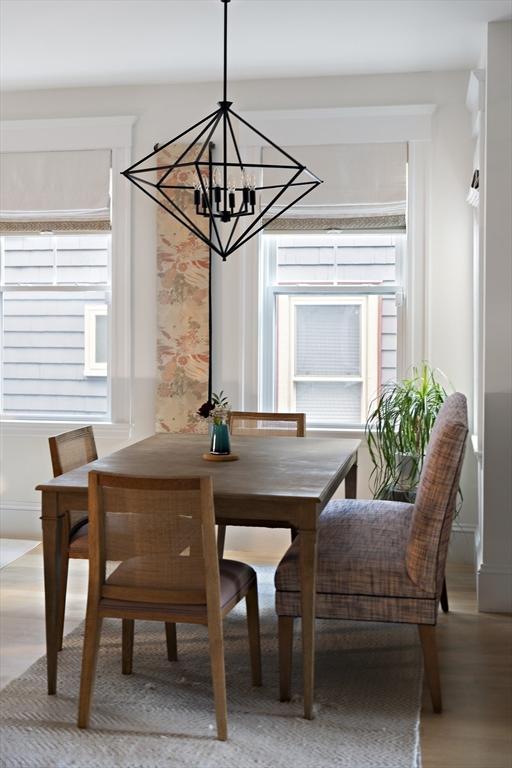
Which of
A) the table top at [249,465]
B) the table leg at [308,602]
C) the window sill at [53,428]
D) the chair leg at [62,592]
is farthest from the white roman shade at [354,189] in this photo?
the table leg at [308,602]

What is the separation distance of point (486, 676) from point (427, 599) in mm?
581

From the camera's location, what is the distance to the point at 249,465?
3.44 m

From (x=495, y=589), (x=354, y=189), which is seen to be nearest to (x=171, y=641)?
(x=495, y=589)

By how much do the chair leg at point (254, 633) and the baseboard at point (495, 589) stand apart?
4.52ft

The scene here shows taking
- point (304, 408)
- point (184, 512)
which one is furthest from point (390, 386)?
point (184, 512)

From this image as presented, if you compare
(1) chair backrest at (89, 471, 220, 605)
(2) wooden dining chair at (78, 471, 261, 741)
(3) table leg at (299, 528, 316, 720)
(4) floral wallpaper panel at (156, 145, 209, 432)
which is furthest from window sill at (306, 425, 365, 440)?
(1) chair backrest at (89, 471, 220, 605)

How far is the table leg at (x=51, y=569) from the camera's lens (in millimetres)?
2990

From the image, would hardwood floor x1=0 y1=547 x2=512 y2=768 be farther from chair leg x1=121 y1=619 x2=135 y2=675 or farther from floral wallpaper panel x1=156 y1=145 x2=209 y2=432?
floral wallpaper panel x1=156 y1=145 x2=209 y2=432

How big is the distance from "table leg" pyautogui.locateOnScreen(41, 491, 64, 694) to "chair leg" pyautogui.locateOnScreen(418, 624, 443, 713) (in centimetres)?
125

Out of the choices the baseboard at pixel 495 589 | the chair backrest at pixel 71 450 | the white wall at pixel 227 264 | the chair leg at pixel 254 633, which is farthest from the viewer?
the white wall at pixel 227 264

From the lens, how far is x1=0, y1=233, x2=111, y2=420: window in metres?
5.30

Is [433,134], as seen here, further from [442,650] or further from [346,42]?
[442,650]

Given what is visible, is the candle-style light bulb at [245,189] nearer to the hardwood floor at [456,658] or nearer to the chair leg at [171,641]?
the chair leg at [171,641]

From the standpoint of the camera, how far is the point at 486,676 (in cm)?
323
